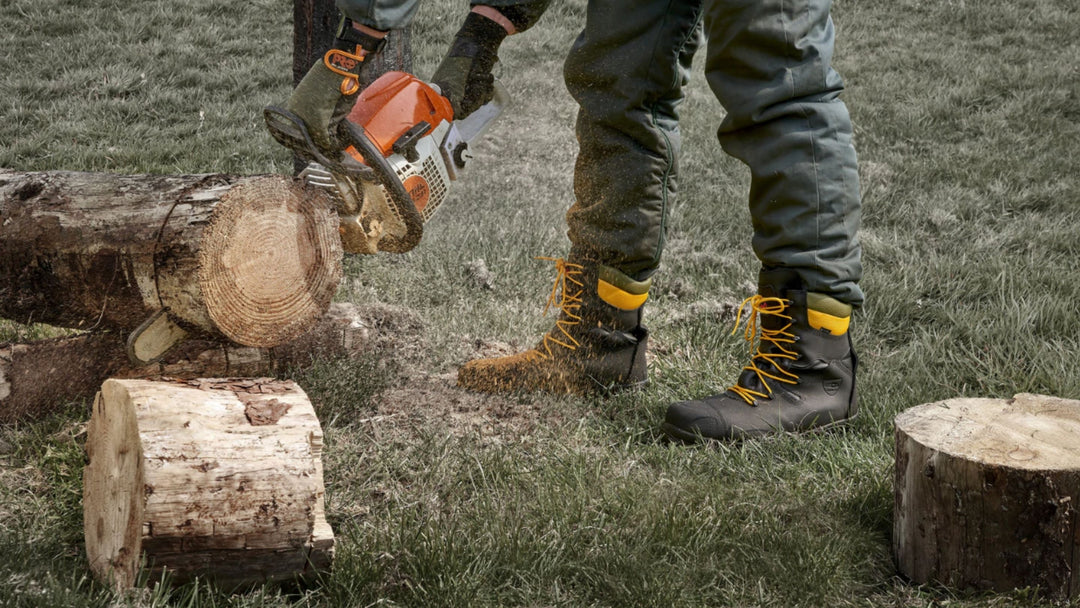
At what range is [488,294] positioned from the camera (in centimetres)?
348

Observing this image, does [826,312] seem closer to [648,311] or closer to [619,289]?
[619,289]

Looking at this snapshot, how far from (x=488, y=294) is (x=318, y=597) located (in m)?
1.85

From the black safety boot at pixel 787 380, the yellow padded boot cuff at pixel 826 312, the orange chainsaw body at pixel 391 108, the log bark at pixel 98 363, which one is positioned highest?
the orange chainsaw body at pixel 391 108

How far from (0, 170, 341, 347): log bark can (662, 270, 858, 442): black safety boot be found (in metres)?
1.03

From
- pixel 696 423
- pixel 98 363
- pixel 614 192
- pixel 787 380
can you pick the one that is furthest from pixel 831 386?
pixel 98 363

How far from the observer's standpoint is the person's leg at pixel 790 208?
2203 mm

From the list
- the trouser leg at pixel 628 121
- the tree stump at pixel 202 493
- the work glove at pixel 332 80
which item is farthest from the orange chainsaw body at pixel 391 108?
the tree stump at pixel 202 493

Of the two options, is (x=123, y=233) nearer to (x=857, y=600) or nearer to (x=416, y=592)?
(x=416, y=592)

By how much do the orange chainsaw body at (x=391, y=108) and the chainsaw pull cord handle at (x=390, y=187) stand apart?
33 mm

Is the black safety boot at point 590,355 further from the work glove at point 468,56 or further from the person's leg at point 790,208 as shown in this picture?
the work glove at point 468,56

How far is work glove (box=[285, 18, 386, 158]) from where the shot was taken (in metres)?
2.31

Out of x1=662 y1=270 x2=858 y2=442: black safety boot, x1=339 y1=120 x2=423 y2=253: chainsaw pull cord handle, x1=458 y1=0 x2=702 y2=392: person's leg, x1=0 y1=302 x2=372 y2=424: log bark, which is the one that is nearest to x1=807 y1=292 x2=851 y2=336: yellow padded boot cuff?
x1=662 y1=270 x2=858 y2=442: black safety boot

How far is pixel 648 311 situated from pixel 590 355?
2.28 ft

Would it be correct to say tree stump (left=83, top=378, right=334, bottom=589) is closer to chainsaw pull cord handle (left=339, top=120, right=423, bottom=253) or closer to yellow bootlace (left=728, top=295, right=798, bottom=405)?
chainsaw pull cord handle (left=339, top=120, right=423, bottom=253)
